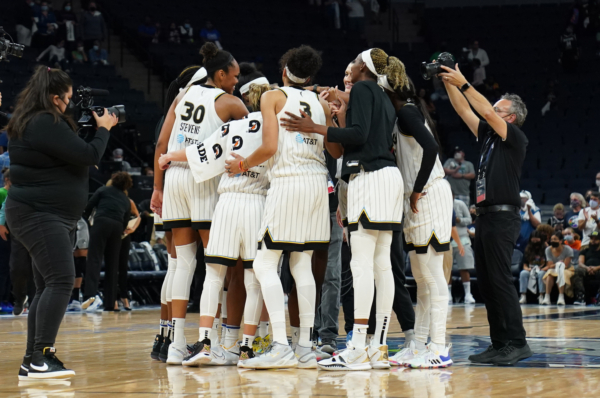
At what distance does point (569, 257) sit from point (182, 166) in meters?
8.17

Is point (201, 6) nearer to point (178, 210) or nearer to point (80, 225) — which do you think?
point (80, 225)

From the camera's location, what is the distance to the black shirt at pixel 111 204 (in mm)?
A: 10328

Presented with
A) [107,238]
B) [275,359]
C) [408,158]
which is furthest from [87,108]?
[107,238]

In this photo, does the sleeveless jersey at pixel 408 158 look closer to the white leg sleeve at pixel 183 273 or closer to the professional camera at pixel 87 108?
the white leg sleeve at pixel 183 273

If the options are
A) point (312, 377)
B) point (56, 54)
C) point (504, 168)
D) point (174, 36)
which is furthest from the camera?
point (174, 36)

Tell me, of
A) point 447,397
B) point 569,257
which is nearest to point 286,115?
point 447,397

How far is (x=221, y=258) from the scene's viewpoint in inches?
187

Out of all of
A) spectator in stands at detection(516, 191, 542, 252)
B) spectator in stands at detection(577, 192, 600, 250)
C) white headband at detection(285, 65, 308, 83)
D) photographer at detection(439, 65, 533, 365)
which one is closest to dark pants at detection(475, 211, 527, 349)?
photographer at detection(439, 65, 533, 365)

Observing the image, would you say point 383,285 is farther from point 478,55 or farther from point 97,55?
point 478,55

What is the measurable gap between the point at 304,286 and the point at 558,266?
7.97 metres

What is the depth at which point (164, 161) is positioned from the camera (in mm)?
5023

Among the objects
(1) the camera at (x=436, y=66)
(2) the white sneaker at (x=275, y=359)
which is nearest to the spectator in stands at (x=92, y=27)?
(1) the camera at (x=436, y=66)

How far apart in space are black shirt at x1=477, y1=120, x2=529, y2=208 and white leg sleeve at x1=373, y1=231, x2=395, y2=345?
779 mm

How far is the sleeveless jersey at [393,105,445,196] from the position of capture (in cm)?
481
